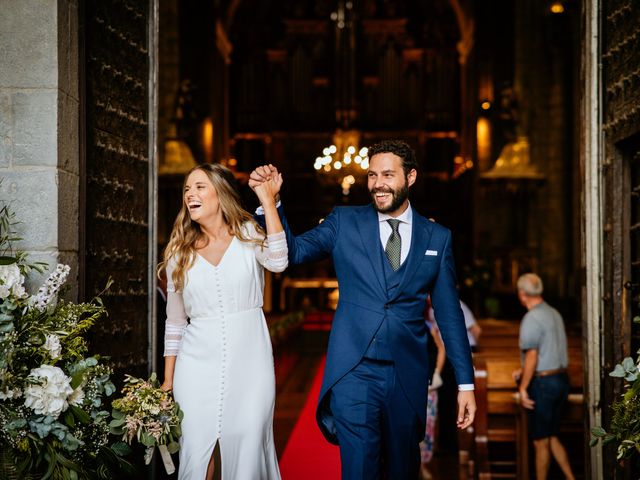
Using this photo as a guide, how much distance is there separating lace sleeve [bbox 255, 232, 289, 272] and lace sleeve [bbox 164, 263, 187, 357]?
486mm

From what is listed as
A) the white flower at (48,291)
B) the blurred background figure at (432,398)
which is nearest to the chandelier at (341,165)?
the blurred background figure at (432,398)

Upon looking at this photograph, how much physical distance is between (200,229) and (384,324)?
3.13ft

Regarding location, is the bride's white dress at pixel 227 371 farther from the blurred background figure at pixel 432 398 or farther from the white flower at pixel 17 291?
the blurred background figure at pixel 432 398

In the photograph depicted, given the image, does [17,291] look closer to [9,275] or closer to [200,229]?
[9,275]

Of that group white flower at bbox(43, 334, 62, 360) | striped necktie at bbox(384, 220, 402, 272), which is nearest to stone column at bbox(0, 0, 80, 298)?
white flower at bbox(43, 334, 62, 360)

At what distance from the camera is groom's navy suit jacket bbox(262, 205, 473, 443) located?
3.92m

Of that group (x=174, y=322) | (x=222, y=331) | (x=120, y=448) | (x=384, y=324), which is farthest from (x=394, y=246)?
(x=120, y=448)

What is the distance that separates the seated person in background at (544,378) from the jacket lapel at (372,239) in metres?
3.56

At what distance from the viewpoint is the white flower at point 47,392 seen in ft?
10.6

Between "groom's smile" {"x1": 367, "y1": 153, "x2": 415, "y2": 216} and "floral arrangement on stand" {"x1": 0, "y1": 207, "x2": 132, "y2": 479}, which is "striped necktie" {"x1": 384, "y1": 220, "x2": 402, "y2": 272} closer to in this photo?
"groom's smile" {"x1": 367, "y1": 153, "x2": 415, "y2": 216}

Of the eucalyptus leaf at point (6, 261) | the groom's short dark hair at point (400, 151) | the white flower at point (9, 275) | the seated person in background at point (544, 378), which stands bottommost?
the seated person in background at point (544, 378)

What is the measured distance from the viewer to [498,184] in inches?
581

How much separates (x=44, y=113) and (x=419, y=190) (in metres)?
14.9

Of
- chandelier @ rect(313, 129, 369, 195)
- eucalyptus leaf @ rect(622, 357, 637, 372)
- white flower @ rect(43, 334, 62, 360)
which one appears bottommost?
eucalyptus leaf @ rect(622, 357, 637, 372)
